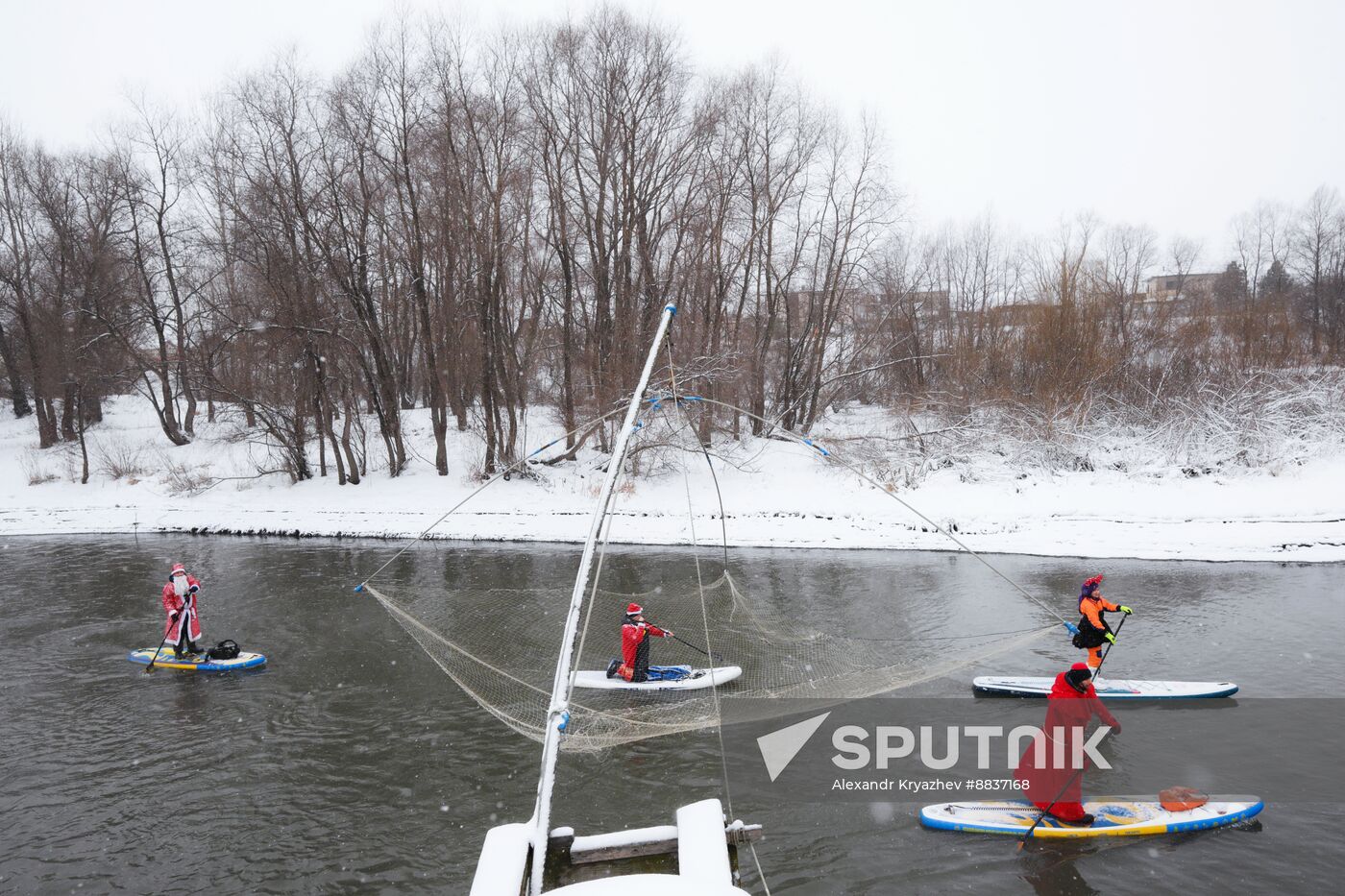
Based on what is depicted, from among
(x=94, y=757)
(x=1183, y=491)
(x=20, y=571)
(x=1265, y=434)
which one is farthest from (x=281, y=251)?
(x=1265, y=434)

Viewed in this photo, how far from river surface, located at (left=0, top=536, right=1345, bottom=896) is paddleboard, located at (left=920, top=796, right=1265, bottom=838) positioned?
0.44 ft

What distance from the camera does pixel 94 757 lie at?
9.84 meters

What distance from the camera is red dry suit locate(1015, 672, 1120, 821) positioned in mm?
7629

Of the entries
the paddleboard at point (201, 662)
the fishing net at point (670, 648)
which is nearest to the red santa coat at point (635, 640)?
the fishing net at point (670, 648)

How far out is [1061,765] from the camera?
851 cm

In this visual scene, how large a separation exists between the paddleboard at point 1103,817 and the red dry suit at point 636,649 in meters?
4.55

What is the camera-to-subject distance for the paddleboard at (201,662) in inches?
506

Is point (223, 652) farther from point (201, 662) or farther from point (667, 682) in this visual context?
point (667, 682)

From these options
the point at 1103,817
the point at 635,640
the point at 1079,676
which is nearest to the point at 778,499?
the point at 635,640

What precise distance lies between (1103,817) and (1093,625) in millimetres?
3658

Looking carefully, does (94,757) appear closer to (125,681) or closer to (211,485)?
(125,681)

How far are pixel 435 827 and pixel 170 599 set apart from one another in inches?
331
